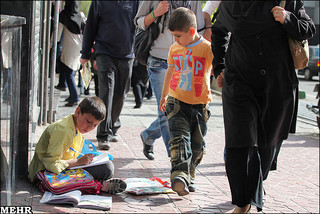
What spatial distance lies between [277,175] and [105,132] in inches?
81.3

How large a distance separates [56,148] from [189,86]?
128 centimetres

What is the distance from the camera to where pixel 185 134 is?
4.67 m

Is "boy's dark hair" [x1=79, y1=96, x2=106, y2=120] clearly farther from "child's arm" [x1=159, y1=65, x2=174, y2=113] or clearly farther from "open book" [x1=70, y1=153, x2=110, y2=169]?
"child's arm" [x1=159, y1=65, x2=174, y2=113]

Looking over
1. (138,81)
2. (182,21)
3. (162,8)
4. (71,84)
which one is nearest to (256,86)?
(182,21)

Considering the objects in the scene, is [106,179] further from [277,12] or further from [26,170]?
[277,12]

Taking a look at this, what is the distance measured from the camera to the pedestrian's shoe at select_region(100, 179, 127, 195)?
4613 millimetres

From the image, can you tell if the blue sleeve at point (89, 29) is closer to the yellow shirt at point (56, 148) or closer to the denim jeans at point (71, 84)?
the yellow shirt at point (56, 148)

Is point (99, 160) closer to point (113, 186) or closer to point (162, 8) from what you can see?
point (113, 186)

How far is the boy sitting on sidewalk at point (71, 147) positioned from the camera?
4.38 m

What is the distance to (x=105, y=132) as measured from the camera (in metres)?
6.57

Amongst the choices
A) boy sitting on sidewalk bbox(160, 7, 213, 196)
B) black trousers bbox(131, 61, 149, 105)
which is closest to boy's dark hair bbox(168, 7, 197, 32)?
boy sitting on sidewalk bbox(160, 7, 213, 196)

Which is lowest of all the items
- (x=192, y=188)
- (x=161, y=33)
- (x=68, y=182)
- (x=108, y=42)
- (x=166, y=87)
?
(x=192, y=188)

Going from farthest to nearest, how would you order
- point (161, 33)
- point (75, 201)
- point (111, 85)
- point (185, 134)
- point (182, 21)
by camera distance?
point (111, 85)
point (161, 33)
point (182, 21)
point (185, 134)
point (75, 201)

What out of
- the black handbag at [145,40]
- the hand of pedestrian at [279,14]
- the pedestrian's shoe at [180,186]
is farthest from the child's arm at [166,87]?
the hand of pedestrian at [279,14]
